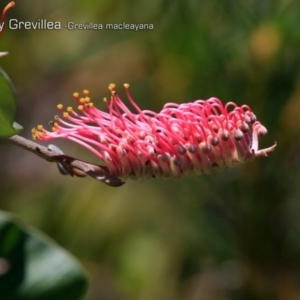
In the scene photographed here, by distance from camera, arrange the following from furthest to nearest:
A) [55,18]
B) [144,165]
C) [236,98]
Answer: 1. [55,18]
2. [236,98]
3. [144,165]

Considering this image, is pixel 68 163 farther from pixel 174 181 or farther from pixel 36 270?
pixel 174 181

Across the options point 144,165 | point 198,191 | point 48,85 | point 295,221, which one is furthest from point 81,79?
point 144,165

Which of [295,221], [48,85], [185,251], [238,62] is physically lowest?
[185,251]

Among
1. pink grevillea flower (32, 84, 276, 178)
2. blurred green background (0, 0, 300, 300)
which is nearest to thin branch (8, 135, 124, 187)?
pink grevillea flower (32, 84, 276, 178)

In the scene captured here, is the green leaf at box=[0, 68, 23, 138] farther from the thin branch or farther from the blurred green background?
the blurred green background

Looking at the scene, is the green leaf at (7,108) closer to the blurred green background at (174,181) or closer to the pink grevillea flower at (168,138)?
the pink grevillea flower at (168,138)

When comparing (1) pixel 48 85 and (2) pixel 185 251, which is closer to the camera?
(2) pixel 185 251

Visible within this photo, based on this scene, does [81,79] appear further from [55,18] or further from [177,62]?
[177,62]

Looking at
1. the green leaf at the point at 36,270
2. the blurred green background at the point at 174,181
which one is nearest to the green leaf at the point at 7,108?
the green leaf at the point at 36,270
